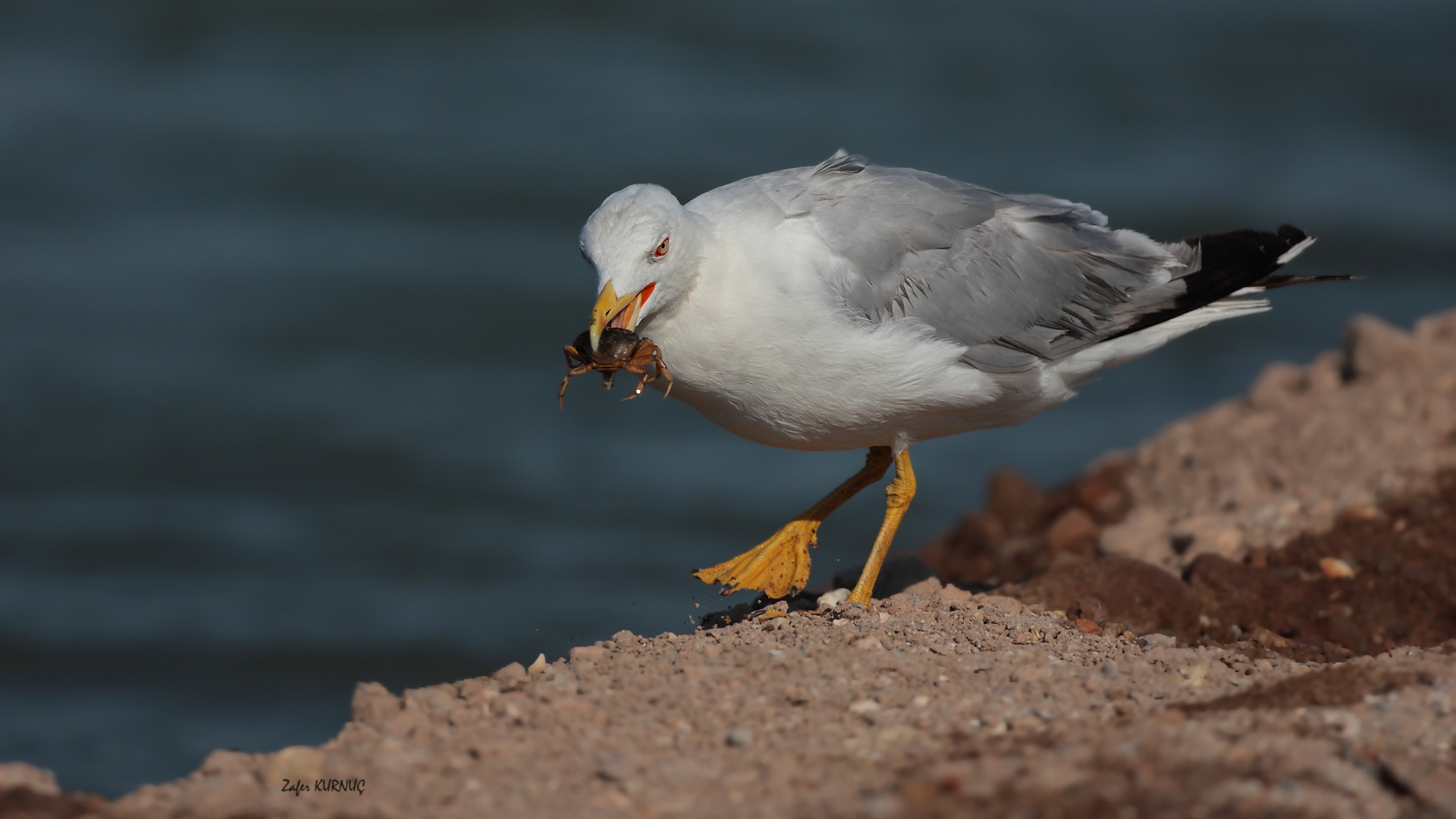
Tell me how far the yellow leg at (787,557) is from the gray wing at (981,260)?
828 millimetres

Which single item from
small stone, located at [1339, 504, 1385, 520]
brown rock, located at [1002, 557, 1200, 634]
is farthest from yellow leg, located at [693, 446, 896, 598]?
small stone, located at [1339, 504, 1385, 520]

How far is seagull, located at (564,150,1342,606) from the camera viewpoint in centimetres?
507

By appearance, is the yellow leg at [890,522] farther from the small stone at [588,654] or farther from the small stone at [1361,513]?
the small stone at [1361,513]

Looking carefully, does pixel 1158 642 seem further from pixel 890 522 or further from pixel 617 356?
pixel 617 356

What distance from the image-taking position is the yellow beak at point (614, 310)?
4543 mm

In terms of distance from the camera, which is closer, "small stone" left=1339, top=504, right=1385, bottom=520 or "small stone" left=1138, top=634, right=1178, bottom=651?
"small stone" left=1138, top=634, right=1178, bottom=651

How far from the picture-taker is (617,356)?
4773 millimetres

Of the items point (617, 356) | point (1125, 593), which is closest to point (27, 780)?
point (617, 356)

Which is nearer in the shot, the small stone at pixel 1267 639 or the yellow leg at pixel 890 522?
the small stone at pixel 1267 639

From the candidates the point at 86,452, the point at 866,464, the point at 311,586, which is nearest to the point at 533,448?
the point at 311,586

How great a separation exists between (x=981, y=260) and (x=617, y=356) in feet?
6.53

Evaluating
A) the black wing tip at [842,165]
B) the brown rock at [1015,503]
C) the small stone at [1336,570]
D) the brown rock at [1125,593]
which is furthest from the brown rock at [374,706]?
the brown rock at [1015,503]

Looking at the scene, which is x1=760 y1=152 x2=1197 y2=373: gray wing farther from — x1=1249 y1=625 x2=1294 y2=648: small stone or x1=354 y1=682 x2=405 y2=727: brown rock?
x1=354 y1=682 x2=405 y2=727: brown rock

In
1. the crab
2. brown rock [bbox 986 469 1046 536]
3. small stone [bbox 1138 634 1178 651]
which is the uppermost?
the crab
